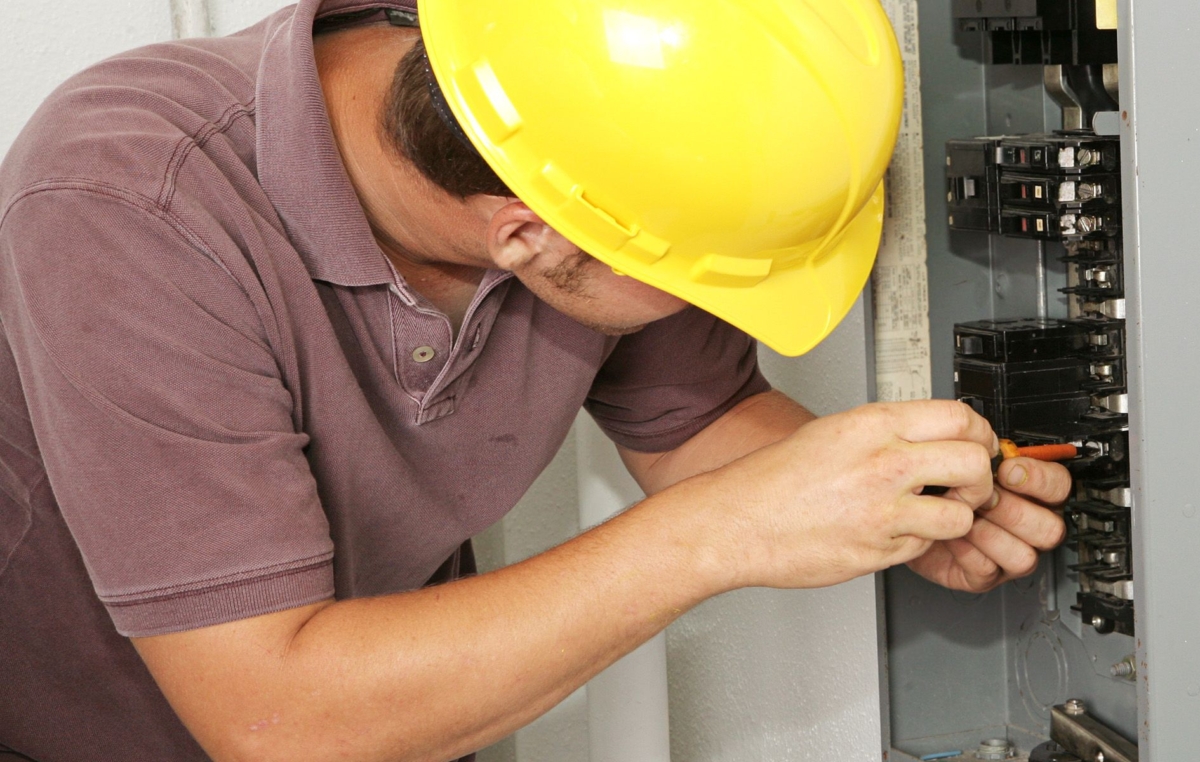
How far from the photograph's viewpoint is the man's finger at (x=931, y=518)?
30.8 inches

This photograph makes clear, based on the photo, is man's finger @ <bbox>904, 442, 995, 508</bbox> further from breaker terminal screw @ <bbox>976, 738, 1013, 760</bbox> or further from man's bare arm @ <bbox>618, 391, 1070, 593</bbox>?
breaker terminal screw @ <bbox>976, 738, 1013, 760</bbox>

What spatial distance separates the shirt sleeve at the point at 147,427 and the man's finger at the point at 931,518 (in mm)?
392

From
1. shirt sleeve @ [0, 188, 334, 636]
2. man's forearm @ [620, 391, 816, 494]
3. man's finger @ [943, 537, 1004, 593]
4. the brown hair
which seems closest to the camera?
shirt sleeve @ [0, 188, 334, 636]

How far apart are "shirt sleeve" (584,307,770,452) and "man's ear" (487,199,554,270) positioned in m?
0.30

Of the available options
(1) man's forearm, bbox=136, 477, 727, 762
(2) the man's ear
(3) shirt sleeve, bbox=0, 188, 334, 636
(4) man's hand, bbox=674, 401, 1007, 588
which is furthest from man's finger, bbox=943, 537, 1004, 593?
(3) shirt sleeve, bbox=0, 188, 334, 636

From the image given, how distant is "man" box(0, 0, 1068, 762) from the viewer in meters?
0.74

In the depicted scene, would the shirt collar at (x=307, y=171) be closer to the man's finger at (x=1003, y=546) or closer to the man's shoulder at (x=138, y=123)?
the man's shoulder at (x=138, y=123)

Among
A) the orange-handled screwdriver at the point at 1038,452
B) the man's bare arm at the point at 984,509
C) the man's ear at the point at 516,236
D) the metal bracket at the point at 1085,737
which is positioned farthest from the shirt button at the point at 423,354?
the metal bracket at the point at 1085,737

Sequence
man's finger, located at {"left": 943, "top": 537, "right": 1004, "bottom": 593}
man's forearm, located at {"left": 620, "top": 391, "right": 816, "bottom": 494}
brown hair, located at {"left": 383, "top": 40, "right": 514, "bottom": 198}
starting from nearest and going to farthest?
brown hair, located at {"left": 383, "top": 40, "right": 514, "bottom": 198}
man's finger, located at {"left": 943, "top": 537, "right": 1004, "bottom": 593}
man's forearm, located at {"left": 620, "top": 391, "right": 816, "bottom": 494}

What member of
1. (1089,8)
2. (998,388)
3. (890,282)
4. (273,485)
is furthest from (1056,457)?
(273,485)

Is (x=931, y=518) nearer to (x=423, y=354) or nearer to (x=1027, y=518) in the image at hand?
(x=1027, y=518)

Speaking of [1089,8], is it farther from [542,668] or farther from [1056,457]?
[542,668]

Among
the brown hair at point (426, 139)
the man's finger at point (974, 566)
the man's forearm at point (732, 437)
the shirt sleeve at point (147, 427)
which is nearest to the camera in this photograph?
the shirt sleeve at point (147, 427)

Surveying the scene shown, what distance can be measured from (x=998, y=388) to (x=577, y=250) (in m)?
0.38
